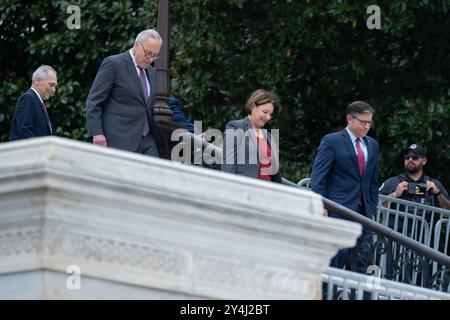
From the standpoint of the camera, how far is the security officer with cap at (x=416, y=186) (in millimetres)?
15234

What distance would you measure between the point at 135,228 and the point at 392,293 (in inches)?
76.6

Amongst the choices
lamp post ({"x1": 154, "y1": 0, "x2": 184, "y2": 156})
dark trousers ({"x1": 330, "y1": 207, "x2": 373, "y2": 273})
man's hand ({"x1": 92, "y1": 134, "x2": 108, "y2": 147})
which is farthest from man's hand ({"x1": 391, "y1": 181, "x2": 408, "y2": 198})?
man's hand ({"x1": 92, "y1": 134, "x2": 108, "y2": 147})

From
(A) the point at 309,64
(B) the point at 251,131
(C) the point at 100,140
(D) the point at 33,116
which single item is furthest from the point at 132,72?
(A) the point at 309,64

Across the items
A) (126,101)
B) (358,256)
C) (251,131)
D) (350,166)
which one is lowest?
(358,256)

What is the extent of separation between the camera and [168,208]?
23.2 feet

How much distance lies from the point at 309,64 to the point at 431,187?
509cm

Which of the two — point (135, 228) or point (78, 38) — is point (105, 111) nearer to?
point (135, 228)

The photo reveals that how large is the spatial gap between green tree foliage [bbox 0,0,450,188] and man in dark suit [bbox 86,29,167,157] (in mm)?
7273

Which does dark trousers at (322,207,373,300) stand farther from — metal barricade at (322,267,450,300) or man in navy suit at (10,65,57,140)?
metal barricade at (322,267,450,300)

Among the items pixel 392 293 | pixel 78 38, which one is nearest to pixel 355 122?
pixel 392 293

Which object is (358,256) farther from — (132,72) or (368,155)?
(132,72)

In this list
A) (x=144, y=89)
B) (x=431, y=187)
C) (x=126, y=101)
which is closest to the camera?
(x=126, y=101)

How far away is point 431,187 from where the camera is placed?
603 inches

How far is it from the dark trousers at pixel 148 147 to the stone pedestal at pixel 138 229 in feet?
14.9
